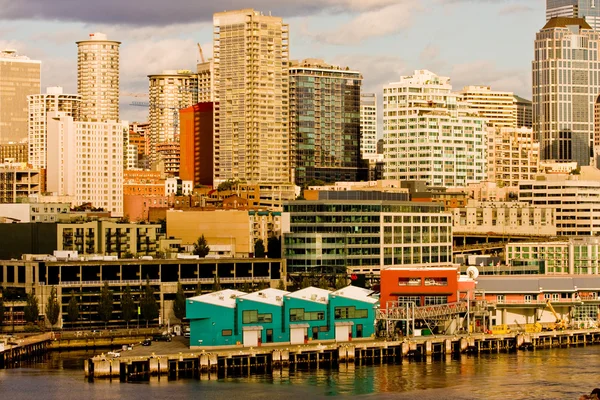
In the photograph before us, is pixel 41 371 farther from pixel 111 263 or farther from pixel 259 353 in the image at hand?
pixel 111 263

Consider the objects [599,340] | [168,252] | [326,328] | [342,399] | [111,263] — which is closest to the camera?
[342,399]

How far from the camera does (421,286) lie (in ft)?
435

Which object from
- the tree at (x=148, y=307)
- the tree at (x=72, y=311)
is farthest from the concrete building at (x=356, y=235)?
the tree at (x=72, y=311)

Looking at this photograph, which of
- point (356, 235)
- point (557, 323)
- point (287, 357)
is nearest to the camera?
point (287, 357)

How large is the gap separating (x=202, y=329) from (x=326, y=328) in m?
11.3

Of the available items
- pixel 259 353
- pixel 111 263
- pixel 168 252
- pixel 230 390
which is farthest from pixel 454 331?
pixel 168 252

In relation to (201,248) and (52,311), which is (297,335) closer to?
(52,311)

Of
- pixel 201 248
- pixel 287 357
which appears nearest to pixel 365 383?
pixel 287 357

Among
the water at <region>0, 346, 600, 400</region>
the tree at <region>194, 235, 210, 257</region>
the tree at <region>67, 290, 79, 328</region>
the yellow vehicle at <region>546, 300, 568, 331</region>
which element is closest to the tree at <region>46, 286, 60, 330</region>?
the tree at <region>67, 290, 79, 328</region>

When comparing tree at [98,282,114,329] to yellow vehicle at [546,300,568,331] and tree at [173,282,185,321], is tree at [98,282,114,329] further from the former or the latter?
Answer: yellow vehicle at [546,300,568,331]

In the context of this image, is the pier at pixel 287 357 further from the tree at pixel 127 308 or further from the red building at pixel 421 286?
the tree at pixel 127 308

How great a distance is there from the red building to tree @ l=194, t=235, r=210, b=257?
58.5 metres

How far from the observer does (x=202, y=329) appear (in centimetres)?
12094

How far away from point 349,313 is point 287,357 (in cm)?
1011
